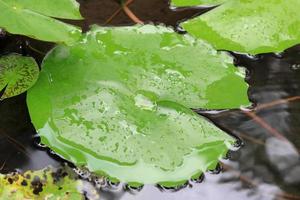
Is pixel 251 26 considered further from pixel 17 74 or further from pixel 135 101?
pixel 17 74

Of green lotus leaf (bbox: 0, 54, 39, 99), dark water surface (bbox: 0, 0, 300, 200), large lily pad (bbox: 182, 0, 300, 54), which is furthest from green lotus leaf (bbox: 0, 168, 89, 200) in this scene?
large lily pad (bbox: 182, 0, 300, 54)

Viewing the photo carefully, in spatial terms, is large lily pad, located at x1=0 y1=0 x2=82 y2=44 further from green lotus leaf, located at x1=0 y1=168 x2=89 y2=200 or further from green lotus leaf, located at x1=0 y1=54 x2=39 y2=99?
green lotus leaf, located at x1=0 y1=168 x2=89 y2=200

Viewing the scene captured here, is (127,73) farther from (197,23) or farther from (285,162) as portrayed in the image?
(285,162)

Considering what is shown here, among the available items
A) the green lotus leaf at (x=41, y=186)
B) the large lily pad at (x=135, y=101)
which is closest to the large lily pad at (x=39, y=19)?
the large lily pad at (x=135, y=101)

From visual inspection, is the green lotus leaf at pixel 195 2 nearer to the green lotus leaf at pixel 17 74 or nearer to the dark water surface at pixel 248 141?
the dark water surface at pixel 248 141

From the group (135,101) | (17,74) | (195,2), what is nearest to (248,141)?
(135,101)

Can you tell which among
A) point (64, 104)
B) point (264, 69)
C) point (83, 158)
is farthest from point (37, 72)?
point (264, 69)
